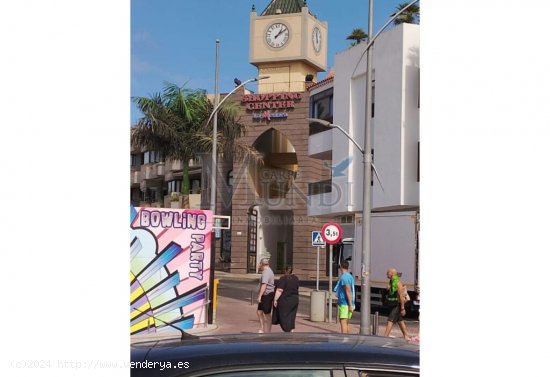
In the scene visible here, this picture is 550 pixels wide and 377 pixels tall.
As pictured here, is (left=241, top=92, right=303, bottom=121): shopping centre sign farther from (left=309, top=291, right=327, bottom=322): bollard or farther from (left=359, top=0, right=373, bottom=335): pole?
(left=309, top=291, right=327, bottom=322): bollard

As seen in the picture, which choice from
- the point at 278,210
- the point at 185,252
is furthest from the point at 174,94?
the point at 278,210

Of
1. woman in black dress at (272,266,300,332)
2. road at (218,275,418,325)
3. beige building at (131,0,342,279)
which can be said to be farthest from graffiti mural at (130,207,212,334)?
beige building at (131,0,342,279)

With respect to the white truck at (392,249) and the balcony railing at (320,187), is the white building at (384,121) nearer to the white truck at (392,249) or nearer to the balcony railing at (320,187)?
the balcony railing at (320,187)

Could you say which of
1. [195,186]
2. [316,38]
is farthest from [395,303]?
[195,186]

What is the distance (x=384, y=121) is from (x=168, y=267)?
42.4 ft

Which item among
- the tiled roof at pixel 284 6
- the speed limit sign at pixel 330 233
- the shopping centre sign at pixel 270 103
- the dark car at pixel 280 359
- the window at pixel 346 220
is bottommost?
the dark car at pixel 280 359

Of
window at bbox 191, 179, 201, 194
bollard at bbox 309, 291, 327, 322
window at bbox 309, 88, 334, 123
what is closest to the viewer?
bollard at bbox 309, 291, 327, 322

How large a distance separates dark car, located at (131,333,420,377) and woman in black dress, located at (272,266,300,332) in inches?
346

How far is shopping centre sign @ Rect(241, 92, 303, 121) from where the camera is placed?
4038 centimetres

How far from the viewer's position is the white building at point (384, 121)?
22969 millimetres

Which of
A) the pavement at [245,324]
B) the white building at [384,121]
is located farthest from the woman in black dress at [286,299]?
the white building at [384,121]

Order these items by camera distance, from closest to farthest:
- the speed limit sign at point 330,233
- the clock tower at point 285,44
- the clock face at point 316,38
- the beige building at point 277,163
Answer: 1. the speed limit sign at point 330,233
2. the beige building at point 277,163
3. the clock tower at point 285,44
4. the clock face at point 316,38

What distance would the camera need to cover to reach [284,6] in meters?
43.5

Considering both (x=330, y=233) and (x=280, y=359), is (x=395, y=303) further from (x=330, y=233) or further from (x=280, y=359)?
(x=280, y=359)
